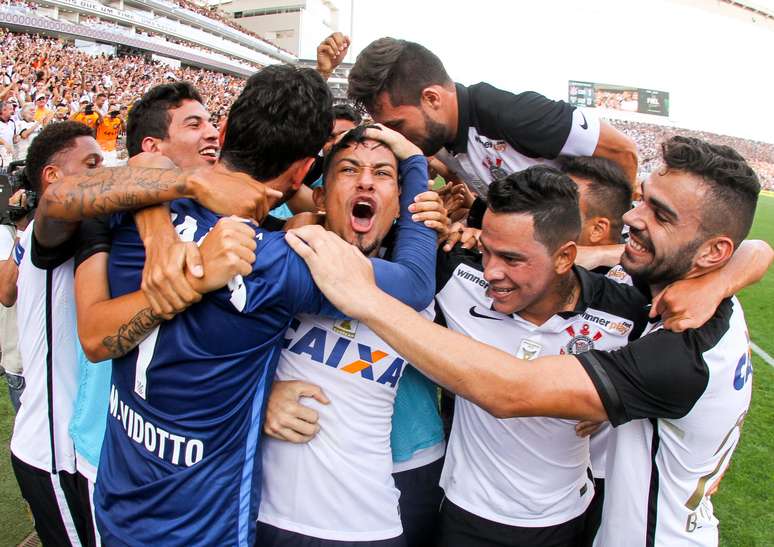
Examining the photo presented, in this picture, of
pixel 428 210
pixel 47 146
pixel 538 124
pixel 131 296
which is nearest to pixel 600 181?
pixel 538 124

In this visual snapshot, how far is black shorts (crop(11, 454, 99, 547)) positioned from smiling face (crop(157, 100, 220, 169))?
1579mm

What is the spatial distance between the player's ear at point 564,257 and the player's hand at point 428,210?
1.57ft

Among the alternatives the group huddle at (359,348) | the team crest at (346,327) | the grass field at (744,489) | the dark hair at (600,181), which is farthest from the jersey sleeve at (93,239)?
the grass field at (744,489)

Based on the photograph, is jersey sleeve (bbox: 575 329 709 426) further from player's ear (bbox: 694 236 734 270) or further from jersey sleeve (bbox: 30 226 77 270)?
jersey sleeve (bbox: 30 226 77 270)

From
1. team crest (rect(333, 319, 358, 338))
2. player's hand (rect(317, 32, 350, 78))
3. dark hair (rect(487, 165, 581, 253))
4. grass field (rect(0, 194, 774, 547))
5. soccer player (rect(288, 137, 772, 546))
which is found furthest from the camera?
grass field (rect(0, 194, 774, 547))

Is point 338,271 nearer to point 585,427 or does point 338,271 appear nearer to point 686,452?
point 585,427

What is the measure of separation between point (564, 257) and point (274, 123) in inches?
48.0

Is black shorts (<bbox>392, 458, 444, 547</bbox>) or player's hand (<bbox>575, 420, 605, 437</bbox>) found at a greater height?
player's hand (<bbox>575, 420, 605, 437</bbox>)

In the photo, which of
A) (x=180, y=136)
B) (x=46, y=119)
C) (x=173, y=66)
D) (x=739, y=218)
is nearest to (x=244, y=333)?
(x=739, y=218)

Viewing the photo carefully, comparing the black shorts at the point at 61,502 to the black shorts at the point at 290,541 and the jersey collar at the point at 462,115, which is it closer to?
the black shorts at the point at 290,541

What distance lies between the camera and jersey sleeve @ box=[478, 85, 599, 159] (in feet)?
8.91

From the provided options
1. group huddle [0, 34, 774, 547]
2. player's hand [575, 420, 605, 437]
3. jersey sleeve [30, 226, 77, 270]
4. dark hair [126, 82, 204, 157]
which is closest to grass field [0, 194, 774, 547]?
group huddle [0, 34, 774, 547]

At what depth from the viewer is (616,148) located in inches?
112

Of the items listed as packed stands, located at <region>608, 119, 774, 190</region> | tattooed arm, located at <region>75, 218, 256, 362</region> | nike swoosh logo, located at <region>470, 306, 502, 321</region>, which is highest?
packed stands, located at <region>608, 119, 774, 190</region>
